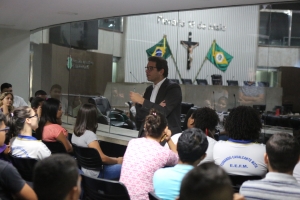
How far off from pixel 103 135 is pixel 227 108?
2.47 metres

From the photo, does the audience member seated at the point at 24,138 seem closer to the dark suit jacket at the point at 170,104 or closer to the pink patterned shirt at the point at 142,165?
the pink patterned shirt at the point at 142,165

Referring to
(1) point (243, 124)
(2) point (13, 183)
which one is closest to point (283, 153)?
(1) point (243, 124)

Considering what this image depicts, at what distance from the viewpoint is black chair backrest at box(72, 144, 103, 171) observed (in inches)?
140

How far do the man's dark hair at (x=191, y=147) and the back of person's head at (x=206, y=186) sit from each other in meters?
0.89

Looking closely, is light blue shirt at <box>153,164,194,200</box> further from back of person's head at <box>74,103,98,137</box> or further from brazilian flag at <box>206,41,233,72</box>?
brazilian flag at <box>206,41,233,72</box>

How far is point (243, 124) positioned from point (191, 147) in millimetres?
792

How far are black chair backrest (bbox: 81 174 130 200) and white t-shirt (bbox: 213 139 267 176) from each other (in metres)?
0.79

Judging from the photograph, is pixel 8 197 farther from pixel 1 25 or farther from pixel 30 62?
pixel 30 62

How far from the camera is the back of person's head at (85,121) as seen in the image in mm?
Result: 3951

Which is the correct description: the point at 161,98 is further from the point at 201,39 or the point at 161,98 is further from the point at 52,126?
the point at 201,39

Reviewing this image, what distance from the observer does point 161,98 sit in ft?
12.8

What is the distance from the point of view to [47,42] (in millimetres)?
9164

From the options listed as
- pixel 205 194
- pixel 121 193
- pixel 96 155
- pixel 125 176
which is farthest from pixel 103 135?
pixel 205 194

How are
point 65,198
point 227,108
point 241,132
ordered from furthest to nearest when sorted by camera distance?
point 227,108 → point 241,132 → point 65,198
